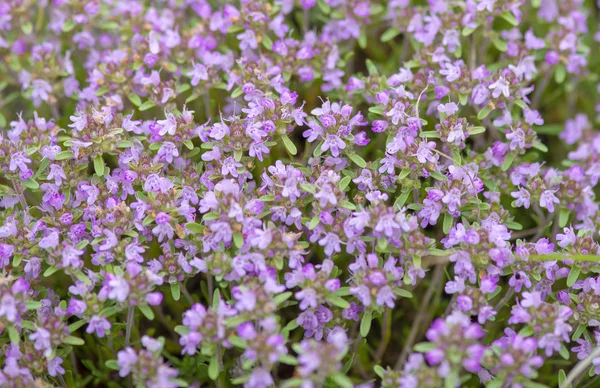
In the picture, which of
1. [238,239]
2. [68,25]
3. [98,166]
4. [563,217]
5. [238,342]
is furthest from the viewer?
[68,25]

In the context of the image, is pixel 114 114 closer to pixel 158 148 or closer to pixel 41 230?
pixel 158 148

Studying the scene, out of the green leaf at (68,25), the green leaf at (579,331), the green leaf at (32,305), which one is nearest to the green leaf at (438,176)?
the green leaf at (579,331)

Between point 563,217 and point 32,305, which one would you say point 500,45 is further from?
point 32,305

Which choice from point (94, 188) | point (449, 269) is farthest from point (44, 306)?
point (449, 269)

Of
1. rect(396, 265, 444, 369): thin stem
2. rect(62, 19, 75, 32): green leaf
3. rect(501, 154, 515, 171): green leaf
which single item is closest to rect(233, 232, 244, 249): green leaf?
rect(396, 265, 444, 369): thin stem

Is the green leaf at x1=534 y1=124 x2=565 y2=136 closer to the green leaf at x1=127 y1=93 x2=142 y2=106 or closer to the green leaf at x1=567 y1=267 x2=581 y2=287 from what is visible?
the green leaf at x1=567 y1=267 x2=581 y2=287

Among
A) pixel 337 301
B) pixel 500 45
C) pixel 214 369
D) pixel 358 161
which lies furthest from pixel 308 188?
pixel 500 45

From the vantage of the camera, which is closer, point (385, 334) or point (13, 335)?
point (13, 335)

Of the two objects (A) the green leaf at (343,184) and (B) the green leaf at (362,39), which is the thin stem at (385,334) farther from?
(B) the green leaf at (362,39)

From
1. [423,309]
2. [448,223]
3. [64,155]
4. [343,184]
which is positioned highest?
[64,155]
